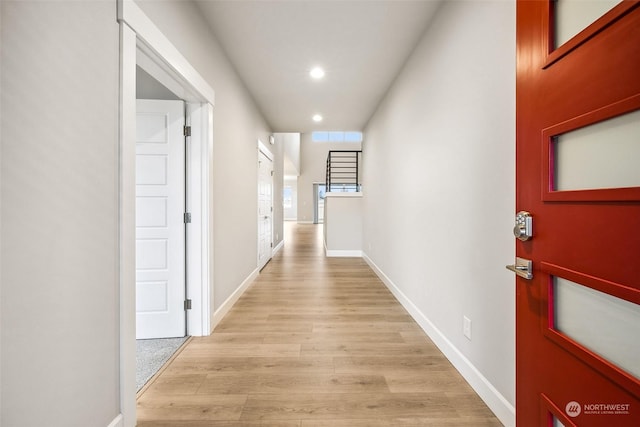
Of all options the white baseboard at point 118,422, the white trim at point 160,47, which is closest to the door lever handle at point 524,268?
the white baseboard at point 118,422

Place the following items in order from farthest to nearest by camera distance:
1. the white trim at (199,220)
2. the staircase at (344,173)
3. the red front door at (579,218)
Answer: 1. the staircase at (344,173)
2. the white trim at (199,220)
3. the red front door at (579,218)

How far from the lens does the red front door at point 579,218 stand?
675 mm

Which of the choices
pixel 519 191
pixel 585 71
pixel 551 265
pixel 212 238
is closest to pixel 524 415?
pixel 551 265

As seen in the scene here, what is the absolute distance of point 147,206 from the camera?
7.49ft

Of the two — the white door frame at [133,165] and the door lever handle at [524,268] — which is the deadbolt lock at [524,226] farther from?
the white door frame at [133,165]

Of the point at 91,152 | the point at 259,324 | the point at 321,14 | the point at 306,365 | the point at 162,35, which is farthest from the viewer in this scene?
the point at 259,324

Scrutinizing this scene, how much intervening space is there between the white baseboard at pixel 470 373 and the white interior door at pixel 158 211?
209 cm

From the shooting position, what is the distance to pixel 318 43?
2.67m

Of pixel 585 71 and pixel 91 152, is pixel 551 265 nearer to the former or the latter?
pixel 585 71

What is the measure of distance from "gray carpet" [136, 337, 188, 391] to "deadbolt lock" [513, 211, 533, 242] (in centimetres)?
215

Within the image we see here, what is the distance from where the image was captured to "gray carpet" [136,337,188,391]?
5.94 feet

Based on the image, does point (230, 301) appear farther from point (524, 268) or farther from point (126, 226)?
point (524, 268)

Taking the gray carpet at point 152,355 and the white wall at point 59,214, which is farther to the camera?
the gray carpet at point 152,355

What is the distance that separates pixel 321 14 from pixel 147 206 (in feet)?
6.89
